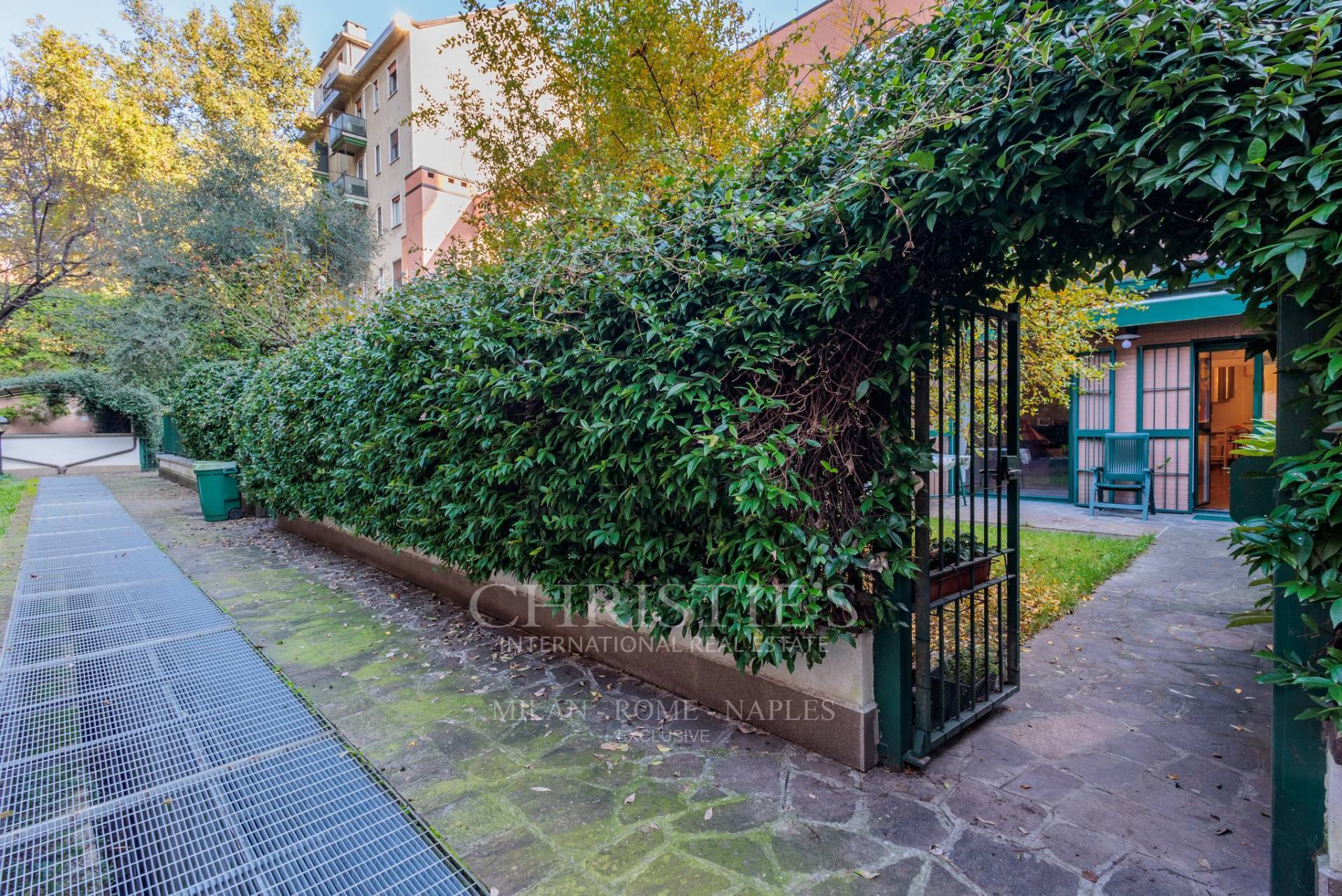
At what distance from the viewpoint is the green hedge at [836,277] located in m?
1.46

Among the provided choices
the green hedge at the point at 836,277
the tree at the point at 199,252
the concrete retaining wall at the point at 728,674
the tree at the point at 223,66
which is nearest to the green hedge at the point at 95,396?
the tree at the point at 199,252

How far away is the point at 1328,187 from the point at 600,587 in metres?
3.19

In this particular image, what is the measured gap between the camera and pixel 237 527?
871 centimetres

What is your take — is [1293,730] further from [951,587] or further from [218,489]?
[218,489]

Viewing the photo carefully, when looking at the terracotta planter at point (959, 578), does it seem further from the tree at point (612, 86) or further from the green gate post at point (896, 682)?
the tree at point (612, 86)

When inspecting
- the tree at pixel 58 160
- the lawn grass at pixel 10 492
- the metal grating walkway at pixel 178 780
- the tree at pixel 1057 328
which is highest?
the tree at pixel 58 160

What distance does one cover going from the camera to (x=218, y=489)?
9086mm

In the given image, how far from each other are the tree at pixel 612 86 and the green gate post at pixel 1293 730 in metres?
3.41

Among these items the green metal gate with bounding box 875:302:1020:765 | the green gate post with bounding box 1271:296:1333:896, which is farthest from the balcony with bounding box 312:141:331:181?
the green gate post with bounding box 1271:296:1333:896

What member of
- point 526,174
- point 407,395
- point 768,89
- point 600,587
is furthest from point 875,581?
point 526,174

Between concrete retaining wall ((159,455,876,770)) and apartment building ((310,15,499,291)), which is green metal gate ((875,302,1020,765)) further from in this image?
apartment building ((310,15,499,291))

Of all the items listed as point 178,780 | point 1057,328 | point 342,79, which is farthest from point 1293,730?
point 342,79

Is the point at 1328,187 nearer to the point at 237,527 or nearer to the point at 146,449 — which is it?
the point at 237,527

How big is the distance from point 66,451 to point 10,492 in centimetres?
730
